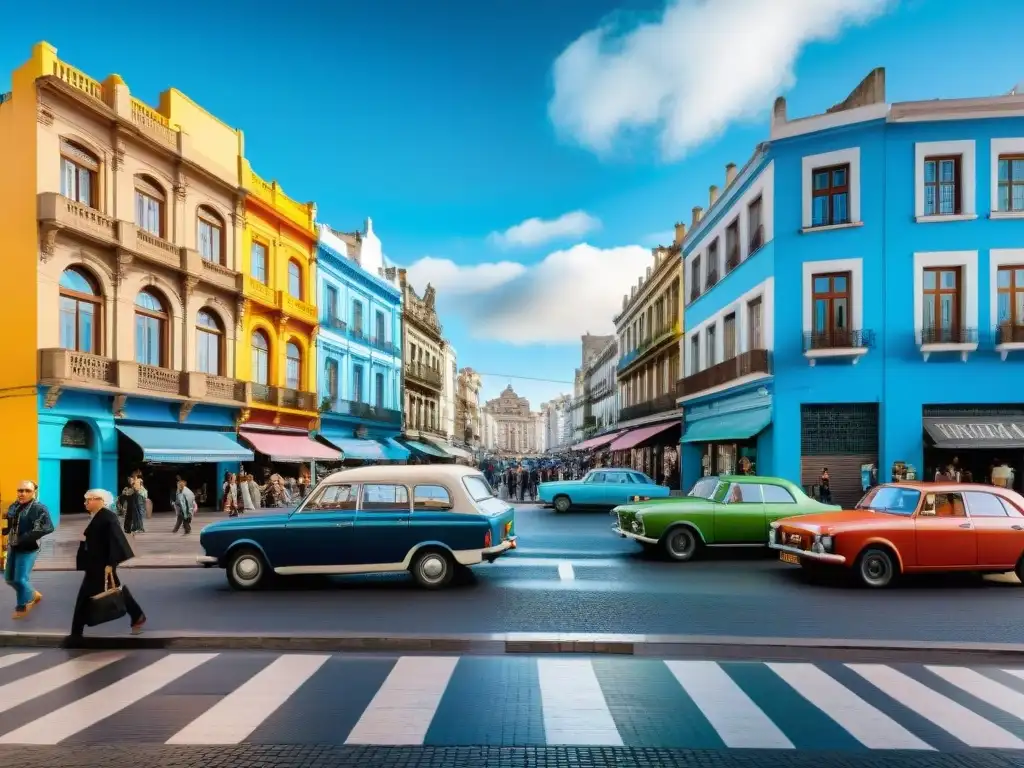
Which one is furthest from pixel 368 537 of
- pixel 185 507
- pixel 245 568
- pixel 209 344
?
pixel 209 344

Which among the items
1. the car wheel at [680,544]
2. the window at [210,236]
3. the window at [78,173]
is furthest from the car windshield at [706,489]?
the window at [210,236]

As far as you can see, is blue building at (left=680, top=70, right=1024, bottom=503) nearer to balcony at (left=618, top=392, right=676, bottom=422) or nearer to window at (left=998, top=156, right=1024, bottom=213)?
window at (left=998, top=156, right=1024, bottom=213)

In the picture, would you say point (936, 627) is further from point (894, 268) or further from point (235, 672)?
point (894, 268)

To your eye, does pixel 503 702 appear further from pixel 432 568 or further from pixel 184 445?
pixel 184 445

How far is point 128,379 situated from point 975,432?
24727mm

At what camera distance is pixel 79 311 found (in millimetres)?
18781

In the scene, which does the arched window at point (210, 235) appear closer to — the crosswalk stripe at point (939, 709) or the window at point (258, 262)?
the window at point (258, 262)

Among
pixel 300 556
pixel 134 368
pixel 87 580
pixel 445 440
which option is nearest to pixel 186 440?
pixel 134 368

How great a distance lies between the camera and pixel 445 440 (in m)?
53.0

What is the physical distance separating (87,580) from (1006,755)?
829cm

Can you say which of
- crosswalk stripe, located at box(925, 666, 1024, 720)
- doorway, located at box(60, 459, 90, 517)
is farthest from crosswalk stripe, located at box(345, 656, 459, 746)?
doorway, located at box(60, 459, 90, 517)

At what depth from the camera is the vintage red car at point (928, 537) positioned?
975 cm

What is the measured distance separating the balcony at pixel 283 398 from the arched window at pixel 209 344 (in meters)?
1.50

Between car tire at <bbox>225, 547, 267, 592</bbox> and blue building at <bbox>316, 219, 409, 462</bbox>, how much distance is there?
68.3ft
